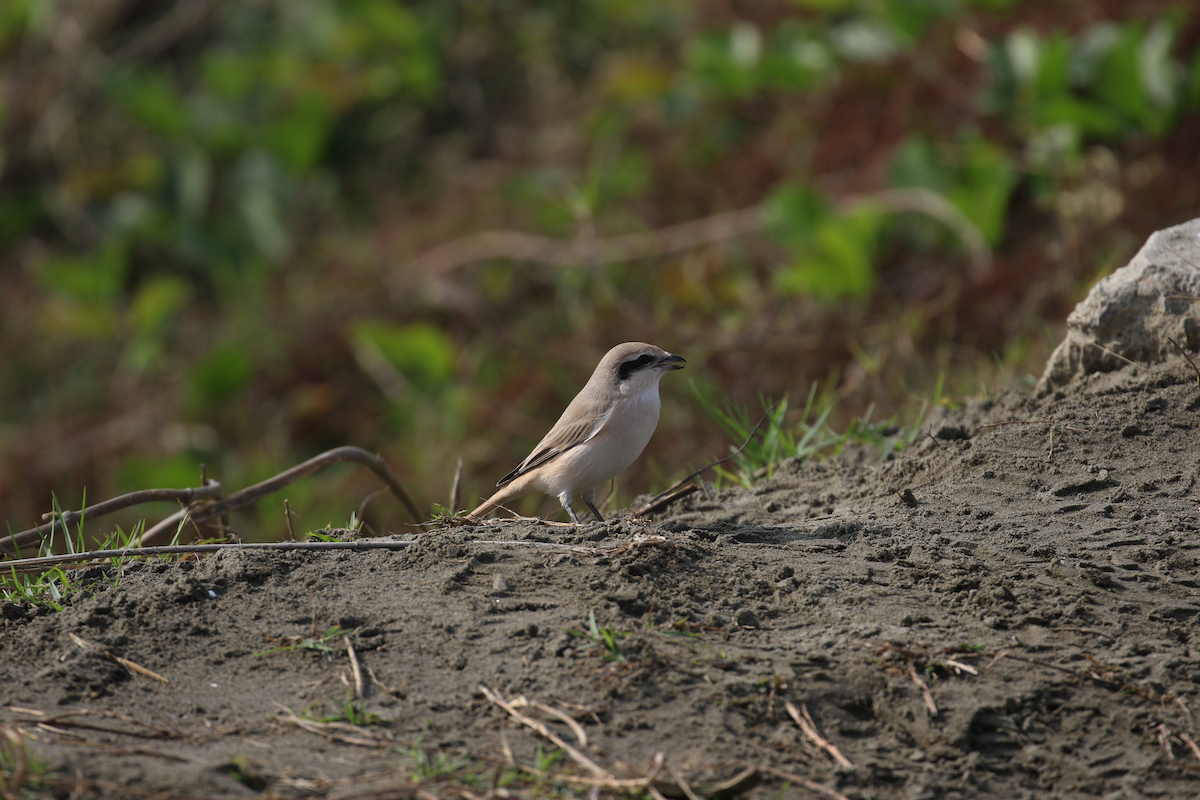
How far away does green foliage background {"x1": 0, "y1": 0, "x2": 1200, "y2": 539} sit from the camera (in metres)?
8.74

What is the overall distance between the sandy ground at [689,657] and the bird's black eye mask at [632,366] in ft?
3.58

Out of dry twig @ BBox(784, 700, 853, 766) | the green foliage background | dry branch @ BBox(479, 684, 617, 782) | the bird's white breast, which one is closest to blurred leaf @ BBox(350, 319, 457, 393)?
the green foliage background

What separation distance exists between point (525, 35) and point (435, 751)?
12.7 meters

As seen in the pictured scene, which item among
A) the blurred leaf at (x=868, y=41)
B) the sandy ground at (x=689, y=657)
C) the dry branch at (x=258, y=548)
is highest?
the blurred leaf at (x=868, y=41)

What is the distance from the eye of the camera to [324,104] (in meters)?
12.7

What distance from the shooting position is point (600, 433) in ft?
15.5

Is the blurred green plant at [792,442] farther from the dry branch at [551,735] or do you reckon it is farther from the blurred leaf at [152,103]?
the blurred leaf at [152,103]

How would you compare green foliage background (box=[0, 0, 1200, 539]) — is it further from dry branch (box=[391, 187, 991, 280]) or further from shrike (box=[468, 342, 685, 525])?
shrike (box=[468, 342, 685, 525])

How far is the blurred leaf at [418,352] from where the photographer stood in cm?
944

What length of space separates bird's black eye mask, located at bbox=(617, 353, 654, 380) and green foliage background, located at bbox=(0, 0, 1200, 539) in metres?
2.01

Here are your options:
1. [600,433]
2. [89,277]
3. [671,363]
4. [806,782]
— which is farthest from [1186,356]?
[89,277]

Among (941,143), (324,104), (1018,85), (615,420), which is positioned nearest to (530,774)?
(615,420)

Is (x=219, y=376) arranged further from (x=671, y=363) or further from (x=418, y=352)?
(x=671, y=363)

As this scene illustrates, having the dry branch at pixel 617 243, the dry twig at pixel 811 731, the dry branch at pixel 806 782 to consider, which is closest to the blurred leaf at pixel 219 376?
the dry branch at pixel 617 243
